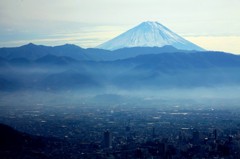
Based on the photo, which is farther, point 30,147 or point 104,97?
point 104,97

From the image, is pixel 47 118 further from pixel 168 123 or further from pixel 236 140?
pixel 236 140

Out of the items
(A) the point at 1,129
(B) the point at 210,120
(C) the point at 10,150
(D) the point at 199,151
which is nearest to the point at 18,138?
(A) the point at 1,129

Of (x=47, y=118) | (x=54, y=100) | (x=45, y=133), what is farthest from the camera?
(x=54, y=100)

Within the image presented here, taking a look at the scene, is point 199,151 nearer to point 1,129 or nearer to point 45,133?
point 1,129

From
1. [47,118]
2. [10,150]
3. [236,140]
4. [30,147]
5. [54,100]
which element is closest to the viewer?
[10,150]

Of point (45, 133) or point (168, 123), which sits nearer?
point (45, 133)

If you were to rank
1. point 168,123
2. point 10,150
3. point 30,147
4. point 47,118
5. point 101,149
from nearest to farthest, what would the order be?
point 10,150 → point 30,147 → point 101,149 → point 168,123 → point 47,118

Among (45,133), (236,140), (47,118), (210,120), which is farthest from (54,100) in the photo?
(236,140)

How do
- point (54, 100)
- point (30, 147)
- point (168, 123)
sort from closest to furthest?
point (30, 147)
point (168, 123)
point (54, 100)

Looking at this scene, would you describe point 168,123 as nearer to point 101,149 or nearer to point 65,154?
A: point 101,149
